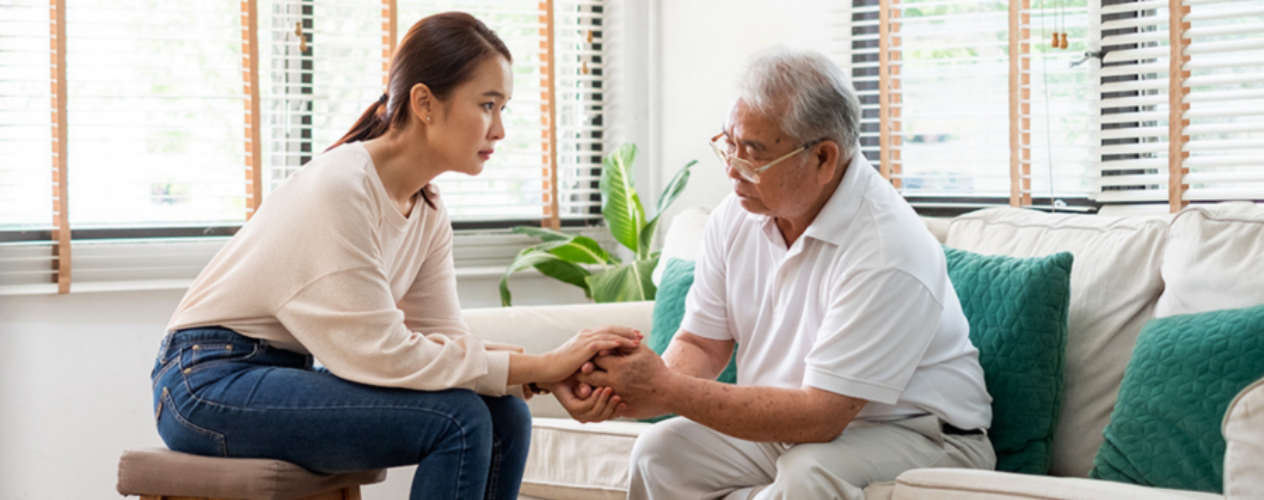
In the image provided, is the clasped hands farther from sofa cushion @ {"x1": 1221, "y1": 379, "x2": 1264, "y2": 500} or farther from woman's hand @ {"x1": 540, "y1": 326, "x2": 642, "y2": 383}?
sofa cushion @ {"x1": 1221, "y1": 379, "x2": 1264, "y2": 500}

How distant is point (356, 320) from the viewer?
148cm

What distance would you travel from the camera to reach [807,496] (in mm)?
1436

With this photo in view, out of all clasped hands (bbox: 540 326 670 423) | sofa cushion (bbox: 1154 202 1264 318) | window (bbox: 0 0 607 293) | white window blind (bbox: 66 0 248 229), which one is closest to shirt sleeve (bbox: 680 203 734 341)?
clasped hands (bbox: 540 326 670 423)

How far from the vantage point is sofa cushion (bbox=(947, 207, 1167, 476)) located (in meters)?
1.80

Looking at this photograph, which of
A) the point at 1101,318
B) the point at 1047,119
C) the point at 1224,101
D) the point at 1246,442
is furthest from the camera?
the point at 1047,119

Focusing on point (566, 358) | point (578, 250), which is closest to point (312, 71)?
point (578, 250)

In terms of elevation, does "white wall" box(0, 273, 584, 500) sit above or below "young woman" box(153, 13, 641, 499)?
below

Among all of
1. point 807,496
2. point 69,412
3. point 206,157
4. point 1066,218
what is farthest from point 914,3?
point 69,412

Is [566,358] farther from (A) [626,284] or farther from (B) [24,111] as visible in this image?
(B) [24,111]

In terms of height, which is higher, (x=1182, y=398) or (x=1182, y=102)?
(x=1182, y=102)

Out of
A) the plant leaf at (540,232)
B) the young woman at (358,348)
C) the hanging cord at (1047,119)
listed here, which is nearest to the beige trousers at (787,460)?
the young woman at (358,348)

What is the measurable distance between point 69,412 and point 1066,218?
111 inches

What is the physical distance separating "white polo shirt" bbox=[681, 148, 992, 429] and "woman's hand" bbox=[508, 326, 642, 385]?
0.24 meters

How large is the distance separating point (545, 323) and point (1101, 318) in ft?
4.09
